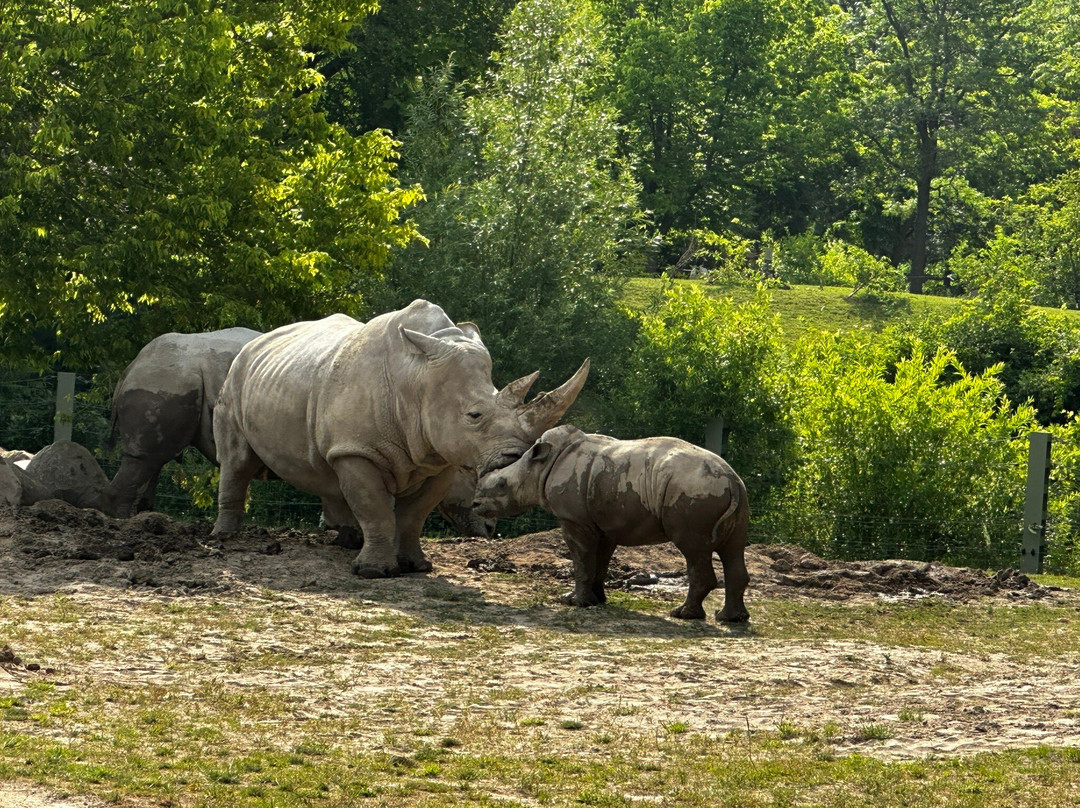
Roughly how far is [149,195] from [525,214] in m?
5.76

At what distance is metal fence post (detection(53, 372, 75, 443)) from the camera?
18.3 meters

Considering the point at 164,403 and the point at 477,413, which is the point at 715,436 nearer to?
the point at 164,403

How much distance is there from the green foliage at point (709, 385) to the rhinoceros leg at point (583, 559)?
7387 millimetres

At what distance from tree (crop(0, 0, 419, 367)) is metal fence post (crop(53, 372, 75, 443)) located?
44cm

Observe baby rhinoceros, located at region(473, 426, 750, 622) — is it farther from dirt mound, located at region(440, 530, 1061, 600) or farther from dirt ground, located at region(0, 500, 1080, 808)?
dirt mound, located at region(440, 530, 1061, 600)

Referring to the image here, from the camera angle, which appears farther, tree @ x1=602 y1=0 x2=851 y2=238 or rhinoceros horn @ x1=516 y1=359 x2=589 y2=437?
tree @ x1=602 y1=0 x2=851 y2=238

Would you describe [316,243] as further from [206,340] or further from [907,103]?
[907,103]

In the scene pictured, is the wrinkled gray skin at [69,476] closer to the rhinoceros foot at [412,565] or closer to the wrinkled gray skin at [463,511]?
the wrinkled gray skin at [463,511]

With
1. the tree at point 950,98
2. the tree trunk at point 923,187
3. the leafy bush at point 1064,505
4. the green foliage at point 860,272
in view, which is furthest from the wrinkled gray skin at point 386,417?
the tree trunk at point 923,187

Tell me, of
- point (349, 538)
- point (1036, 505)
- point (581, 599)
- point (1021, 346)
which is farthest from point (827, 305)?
point (581, 599)

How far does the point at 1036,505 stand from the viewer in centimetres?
1672

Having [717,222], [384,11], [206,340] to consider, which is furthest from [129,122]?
[717,222]

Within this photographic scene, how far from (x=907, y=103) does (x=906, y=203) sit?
13.1 ft

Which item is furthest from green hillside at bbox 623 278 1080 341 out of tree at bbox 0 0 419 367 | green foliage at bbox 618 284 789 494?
tree at bbox 0 0 419 367
